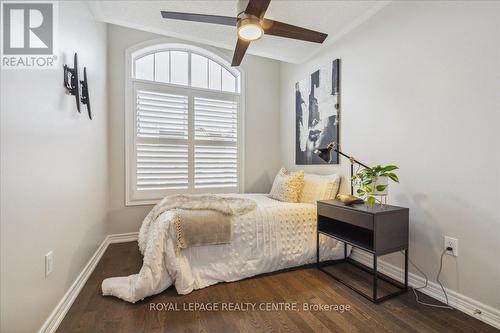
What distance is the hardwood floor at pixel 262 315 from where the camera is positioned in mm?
1470

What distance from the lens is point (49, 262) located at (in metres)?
1.39

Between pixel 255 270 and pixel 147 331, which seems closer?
pixel 147 331

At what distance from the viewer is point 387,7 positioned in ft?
7.14

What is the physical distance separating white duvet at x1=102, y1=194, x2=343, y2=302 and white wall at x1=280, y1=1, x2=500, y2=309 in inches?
31.3

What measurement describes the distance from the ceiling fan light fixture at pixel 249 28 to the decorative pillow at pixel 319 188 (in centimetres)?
164

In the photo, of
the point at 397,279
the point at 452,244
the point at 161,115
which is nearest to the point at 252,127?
the point at 161,115

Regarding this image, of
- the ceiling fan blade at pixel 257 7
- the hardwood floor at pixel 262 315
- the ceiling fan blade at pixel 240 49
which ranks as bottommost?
the hardwood floor at pixel 262 315

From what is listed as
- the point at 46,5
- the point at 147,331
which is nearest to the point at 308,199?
the point at 147,331

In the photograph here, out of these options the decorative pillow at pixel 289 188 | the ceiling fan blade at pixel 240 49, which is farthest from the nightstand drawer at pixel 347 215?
the ceiling fan blade at pixel 240 49

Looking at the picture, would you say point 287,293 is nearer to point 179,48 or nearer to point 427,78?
point 427,78

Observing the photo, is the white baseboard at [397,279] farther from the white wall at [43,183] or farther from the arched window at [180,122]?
the arched window at [180,122]

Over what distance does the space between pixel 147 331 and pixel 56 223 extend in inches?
35.3

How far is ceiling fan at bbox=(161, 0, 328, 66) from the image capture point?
168 cm

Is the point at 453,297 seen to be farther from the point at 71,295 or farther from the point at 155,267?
the point at 71,295
